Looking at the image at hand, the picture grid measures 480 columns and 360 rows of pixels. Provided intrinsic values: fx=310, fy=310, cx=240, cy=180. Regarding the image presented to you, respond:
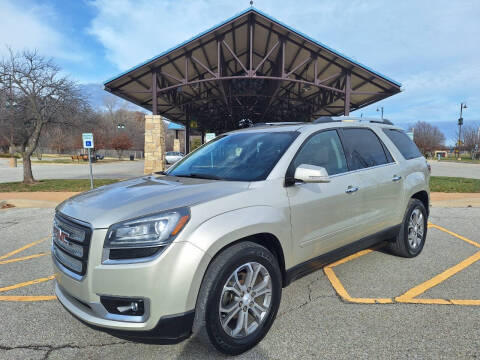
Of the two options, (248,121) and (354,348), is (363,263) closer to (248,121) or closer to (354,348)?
(354,348)

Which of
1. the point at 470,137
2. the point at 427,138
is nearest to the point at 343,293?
the point at 427,138

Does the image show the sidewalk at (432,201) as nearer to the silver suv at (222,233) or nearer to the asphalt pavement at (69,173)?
the silver suv at (222,233)

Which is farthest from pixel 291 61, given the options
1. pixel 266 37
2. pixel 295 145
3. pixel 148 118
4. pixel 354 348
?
pixel 354 348

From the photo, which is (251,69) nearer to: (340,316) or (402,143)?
(402,143)

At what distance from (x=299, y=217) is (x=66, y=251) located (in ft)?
6.09

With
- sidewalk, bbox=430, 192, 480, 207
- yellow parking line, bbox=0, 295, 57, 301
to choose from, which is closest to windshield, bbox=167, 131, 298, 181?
yellow parking line, bbox=0, 295, 57, 301

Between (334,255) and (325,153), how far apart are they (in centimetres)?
103

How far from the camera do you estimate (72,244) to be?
87.5 inches

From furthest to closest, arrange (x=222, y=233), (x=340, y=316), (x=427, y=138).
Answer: (x=427, y=138) → (x=340, y=316) → (x=222, y=233)

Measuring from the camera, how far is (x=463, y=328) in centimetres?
264

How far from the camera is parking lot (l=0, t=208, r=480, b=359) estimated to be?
2381 millimetres

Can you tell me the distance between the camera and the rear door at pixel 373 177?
336 centimetres

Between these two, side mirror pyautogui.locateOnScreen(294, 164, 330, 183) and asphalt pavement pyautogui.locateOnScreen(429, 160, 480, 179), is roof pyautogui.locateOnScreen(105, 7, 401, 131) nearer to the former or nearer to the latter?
asphalt pavement pyautogui.locateOnScreen(429, 160, 480, 179)

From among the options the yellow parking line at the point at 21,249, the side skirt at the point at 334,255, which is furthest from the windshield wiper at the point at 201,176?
the yellow parking line at the point at 21,249
